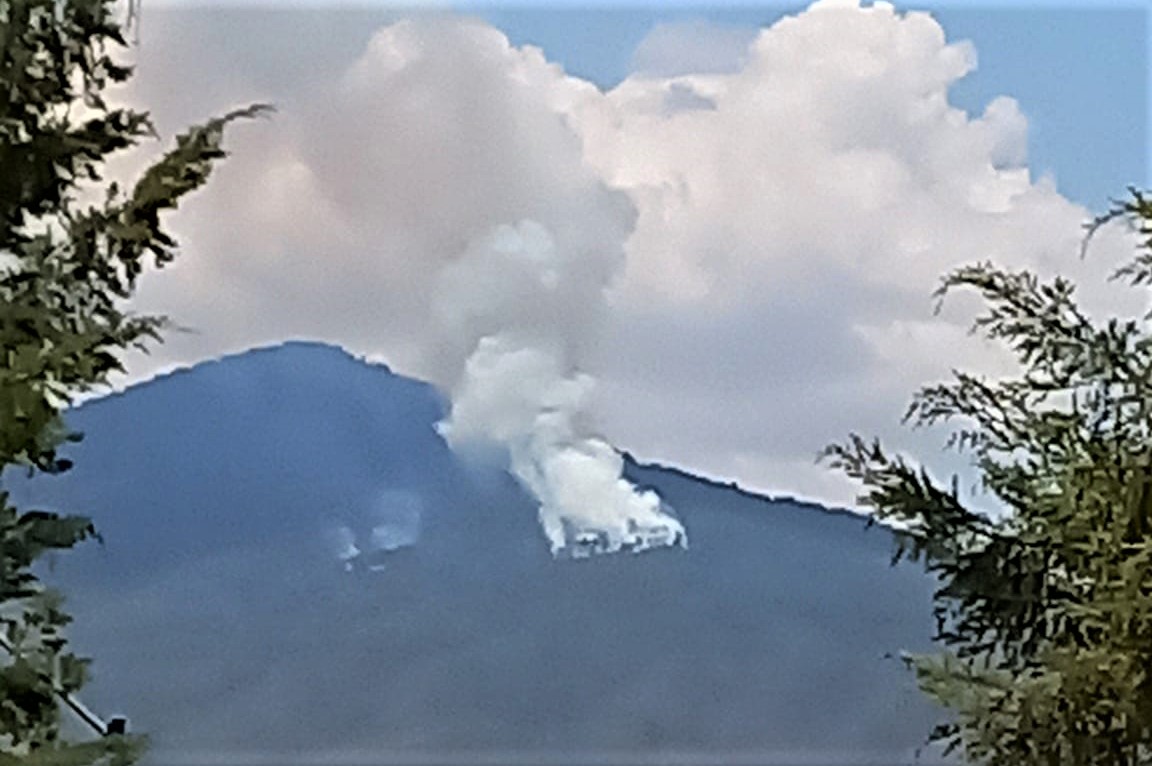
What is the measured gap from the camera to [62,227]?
4.25 feet

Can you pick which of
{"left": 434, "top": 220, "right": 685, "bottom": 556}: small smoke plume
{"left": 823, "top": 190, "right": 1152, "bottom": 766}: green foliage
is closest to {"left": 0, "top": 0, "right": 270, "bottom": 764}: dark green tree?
{"left": 823, "top": 190, "right": 1152, "bottom": 766}: green foliage

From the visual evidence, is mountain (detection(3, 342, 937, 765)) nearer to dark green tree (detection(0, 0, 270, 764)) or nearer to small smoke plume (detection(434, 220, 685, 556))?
small smoke plume (detection(434, 220, 685, 556))

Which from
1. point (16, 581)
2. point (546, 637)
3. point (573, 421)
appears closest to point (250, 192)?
point (573, 421)

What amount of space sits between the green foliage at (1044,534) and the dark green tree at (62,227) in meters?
0.56

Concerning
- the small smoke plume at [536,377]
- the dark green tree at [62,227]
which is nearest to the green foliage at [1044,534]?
the dark green tree at [62,227]

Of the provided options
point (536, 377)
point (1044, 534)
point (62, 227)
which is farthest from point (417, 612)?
point (1044, 534)

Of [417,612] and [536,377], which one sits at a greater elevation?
[536,377]

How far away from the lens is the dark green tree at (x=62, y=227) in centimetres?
122

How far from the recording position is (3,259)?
4.30ft

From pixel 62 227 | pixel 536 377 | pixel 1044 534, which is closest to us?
pixel 1044 534

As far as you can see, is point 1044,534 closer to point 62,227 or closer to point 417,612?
point 62,227

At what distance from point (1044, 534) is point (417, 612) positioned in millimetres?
1583

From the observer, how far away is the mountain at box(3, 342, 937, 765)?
250 centimetres

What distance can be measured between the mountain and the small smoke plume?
4 cm
